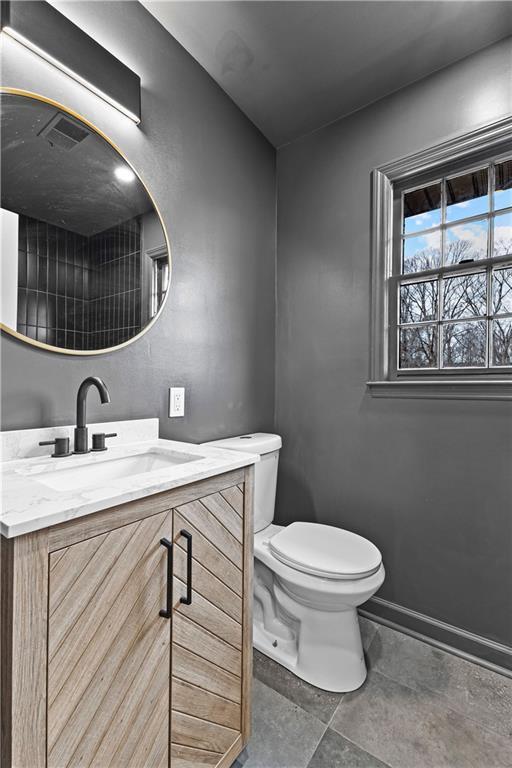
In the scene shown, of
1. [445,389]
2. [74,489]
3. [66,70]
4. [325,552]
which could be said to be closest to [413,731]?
[325,552]

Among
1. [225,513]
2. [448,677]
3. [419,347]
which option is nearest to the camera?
[225,513]

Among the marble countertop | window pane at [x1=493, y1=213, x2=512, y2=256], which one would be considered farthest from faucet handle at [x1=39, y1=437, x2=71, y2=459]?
window pane at [x1=493, y1=213, x2=512, y2=256]

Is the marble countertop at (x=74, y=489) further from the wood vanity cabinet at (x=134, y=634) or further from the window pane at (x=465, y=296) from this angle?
the window pane at (x=465, y=296)

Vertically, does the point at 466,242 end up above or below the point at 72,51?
below

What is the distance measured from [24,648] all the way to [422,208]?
2117 mm

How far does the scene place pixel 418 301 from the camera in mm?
1758

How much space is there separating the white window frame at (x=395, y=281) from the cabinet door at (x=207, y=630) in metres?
1.07

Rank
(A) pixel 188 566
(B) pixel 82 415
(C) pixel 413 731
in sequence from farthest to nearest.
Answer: (C) pixel 413 731 < (B) pixel 82 415 < (A) pixel 188 566

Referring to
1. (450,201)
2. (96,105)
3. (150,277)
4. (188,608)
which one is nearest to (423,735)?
(188,608)

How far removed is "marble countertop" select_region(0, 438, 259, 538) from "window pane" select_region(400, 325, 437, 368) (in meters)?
1.10

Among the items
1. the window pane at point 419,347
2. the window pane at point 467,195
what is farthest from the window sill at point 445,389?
the window pane at point 467,195

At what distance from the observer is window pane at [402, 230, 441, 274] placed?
A: 1714mm

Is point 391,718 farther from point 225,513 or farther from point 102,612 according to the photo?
point 102,612

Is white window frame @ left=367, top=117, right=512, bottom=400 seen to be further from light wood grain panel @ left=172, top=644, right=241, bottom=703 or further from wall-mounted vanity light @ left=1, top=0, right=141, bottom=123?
light wood grain panel @ left=172, top=644, right=241, bottom=703
